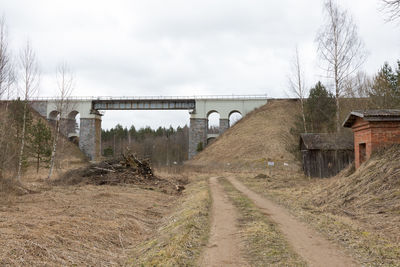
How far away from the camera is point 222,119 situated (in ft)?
207

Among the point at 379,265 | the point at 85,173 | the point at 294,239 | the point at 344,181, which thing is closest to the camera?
the point at 379,265

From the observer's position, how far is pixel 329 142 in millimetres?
23969

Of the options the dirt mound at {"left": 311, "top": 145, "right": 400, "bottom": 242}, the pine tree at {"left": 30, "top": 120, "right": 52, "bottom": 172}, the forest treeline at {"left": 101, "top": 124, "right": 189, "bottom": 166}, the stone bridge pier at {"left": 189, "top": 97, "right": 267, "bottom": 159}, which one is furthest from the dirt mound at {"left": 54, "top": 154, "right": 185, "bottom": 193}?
the forest treeline at {"left": 101, "top": 124, "right": 189, "bottom": 166}

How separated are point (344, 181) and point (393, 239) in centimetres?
669

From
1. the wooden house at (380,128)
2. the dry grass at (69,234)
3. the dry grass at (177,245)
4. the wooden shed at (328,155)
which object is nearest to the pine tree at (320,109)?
the wooden shed at (328,155)

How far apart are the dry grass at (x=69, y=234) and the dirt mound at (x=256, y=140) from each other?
3529 centimetres

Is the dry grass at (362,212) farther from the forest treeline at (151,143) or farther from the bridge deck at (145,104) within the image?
the forest treeline at (151,143)

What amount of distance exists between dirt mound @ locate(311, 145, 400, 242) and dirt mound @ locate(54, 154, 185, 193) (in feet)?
35.0

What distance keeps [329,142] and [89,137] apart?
48.2 meters

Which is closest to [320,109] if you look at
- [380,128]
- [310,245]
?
[380,128]

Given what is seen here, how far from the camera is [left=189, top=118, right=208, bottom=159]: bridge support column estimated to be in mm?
61375

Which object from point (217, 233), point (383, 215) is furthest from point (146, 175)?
point (383, 215)

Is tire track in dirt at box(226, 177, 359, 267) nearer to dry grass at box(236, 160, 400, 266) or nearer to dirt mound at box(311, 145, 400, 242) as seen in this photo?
dry grass at box(236, 160, 400, 266)

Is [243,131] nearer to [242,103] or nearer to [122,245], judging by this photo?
[242,103]
